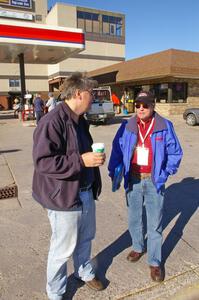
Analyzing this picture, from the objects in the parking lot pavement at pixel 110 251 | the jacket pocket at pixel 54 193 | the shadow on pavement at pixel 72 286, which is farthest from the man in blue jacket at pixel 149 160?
the jacket pocket at pixel 54 193

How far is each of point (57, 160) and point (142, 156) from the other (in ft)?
3.76

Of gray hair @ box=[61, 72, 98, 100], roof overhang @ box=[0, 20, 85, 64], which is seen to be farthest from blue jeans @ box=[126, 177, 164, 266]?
roof overhang @ box=[0, 20, 85, 64]

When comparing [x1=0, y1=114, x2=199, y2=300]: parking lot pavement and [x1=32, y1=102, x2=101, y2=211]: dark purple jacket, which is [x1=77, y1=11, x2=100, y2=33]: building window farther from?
[x1=32, y1=102, x2=101, y2=211]: dark purple jacket

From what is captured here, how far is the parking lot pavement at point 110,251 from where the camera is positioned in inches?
112

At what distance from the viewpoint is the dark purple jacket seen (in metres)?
2.09

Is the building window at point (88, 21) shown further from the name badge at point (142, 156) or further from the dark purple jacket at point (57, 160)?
the dark purple jacket at point (57, 160)

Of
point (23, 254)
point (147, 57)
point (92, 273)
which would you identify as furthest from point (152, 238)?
point (147, 57)

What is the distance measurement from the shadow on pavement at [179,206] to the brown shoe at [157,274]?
0.32 m

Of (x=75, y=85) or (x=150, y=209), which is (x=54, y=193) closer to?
(x=75, y=85)

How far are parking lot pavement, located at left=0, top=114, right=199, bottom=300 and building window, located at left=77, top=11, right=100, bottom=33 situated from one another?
4240 centimetres

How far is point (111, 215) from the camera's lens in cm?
453

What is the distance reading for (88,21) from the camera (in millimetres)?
44625

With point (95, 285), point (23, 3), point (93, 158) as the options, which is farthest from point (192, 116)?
point (23, 3)

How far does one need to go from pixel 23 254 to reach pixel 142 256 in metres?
1.37
